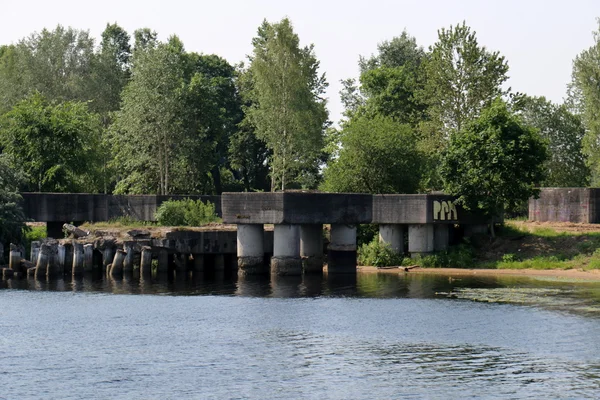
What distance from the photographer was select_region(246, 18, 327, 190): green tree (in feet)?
327

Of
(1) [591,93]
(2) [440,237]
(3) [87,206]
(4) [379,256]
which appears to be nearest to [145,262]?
(3) [87,206]

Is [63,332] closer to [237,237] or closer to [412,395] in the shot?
[412,395]

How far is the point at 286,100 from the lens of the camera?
9956cm

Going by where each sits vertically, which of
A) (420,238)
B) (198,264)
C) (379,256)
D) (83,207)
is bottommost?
(198,264)

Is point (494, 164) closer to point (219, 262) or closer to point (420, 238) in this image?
point (420, 238)

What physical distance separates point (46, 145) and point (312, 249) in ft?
102

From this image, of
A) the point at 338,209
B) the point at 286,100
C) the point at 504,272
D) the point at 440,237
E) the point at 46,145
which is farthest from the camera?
the point at 286,100

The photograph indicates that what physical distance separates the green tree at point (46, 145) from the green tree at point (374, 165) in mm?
25737

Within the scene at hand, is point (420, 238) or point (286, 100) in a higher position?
point (286, 100)

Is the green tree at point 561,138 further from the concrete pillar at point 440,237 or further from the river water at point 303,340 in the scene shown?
the river water at point 303,340

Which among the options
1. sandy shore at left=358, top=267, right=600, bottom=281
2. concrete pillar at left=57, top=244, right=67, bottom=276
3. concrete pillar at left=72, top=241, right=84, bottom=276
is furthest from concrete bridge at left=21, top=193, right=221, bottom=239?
sandy shore at left=358, top=267, right=600, bottom=281

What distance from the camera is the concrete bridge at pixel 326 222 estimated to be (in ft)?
224

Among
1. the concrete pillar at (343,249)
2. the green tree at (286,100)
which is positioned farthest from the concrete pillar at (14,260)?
the green tree at (286,100)

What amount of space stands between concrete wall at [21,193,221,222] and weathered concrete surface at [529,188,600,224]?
2442cm
